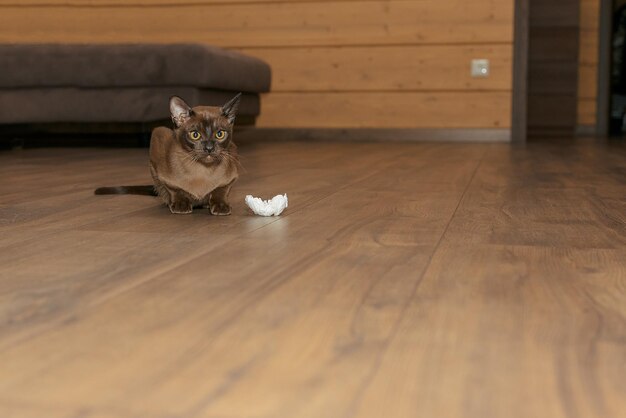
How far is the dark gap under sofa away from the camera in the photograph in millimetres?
3951

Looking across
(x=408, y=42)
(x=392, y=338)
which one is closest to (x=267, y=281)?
(x=392, y=338)

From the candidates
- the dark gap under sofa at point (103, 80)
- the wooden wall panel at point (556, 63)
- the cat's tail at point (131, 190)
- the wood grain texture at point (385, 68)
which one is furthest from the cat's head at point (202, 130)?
the wooden wall panel at point (556, 63)

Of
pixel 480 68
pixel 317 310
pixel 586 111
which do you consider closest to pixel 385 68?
pixel 480 68

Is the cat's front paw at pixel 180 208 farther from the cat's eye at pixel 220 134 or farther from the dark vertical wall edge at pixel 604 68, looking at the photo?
the dark vertical wall edge at pixel 604 68

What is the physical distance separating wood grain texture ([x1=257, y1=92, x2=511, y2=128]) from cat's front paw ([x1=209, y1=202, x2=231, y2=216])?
144 inches

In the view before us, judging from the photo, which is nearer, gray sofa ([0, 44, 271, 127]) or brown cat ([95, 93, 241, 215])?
brown cat ([95, 93, 241, 215])

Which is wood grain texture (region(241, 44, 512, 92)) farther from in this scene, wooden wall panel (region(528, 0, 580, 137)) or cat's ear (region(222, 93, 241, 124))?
cat's ear (region(222, 93, 241, 124))

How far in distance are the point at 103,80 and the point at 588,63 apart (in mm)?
4041

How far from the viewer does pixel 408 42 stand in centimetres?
511

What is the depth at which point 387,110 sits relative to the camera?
204 inches

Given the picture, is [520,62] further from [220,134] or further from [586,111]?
[220,134]

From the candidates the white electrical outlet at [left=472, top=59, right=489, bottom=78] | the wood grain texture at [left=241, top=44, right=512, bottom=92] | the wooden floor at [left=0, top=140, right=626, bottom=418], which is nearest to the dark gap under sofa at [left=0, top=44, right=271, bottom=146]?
the wood grain texture at [left=241, top=44, right=512, bottom=92]

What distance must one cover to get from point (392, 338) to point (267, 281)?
0.29 m

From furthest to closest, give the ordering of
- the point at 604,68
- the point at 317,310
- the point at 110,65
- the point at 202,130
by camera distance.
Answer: the point at 604,68 < the point at 110,65 < the point at 202,130 < the point at 317,310
